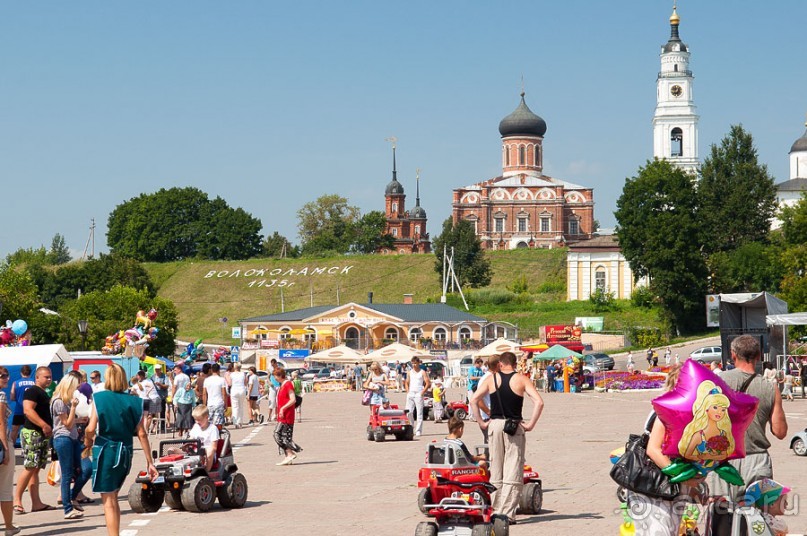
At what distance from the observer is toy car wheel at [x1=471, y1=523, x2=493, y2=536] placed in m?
9.67

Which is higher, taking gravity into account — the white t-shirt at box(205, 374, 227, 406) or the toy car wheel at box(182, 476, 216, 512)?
the white t-shirt at box(205, 374, 227, 406)

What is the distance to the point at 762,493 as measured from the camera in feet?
25.4

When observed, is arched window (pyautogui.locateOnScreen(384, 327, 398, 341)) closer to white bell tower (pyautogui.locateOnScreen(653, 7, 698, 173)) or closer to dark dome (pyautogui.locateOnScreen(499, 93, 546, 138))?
white bell tower (pyautogui.locateOnScreen(653, 7, 698, 173))

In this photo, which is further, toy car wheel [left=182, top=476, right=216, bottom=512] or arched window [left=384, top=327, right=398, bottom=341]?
arched window [left=384, top=327, right=398, bottom=341]

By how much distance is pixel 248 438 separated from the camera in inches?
949

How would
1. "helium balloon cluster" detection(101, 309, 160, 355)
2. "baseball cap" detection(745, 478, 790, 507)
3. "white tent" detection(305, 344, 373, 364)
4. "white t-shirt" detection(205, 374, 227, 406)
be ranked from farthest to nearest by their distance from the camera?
"white tent" detection(305, 344, 373, 364)
"helium balloon cluster" detection(101, 309, 160, 355)
"white t-shirt" detection(205, 374, 227, 406)
"baseball cap" detection(745, 478, 790, 507)

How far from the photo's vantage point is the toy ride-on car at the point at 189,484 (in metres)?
12.7

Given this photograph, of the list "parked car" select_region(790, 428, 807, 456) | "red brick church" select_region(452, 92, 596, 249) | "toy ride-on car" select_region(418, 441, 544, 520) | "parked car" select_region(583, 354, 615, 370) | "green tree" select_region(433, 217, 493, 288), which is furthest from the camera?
"red brick church" select_region(452, 92, 596, 249)

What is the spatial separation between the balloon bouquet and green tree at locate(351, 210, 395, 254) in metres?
120

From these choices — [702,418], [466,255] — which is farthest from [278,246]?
[702,418]

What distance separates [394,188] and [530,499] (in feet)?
433

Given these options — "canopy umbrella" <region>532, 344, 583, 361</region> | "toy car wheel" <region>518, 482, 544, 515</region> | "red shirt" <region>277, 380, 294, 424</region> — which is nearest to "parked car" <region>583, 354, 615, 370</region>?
"canopy umbrella" <region>532, 344, 583, 361</region>

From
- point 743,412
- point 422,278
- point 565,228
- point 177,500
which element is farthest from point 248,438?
point 565,228

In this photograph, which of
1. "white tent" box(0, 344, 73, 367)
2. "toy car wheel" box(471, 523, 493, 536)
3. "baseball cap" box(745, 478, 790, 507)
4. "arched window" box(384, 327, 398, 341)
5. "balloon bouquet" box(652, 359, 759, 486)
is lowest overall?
"toy car wheel" box(471, 523, 493, 536)
